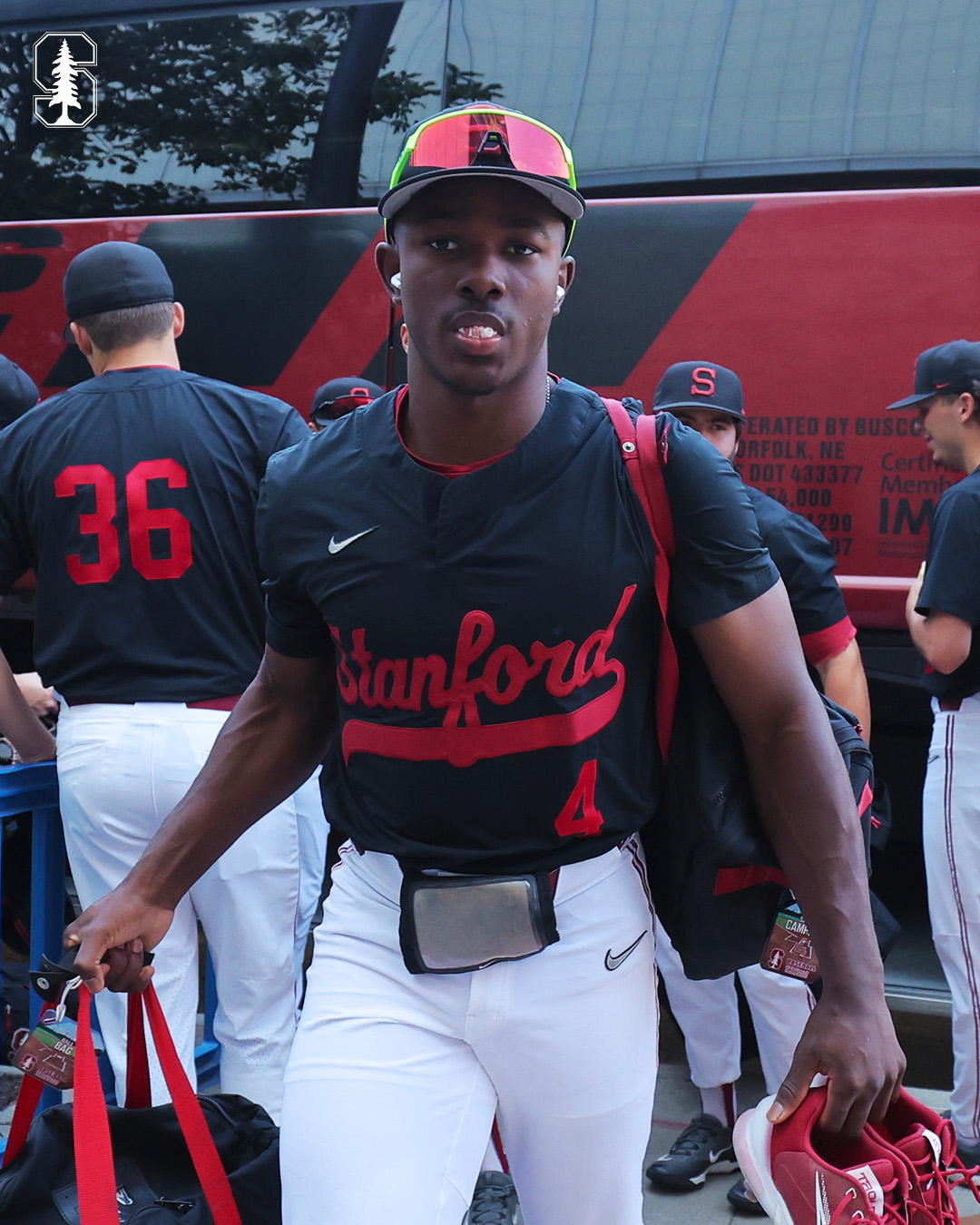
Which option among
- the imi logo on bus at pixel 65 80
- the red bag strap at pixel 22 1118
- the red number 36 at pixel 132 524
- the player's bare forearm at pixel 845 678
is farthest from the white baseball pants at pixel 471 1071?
the imi logo on bus at pixel 65 80

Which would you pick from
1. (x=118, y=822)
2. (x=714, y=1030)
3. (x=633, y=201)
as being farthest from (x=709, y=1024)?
(x=633, y=201)

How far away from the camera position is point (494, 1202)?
291 cm

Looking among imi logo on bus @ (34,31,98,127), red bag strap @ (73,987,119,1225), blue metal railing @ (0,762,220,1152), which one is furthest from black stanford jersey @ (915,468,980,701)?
imi logo on bus @ (34,31,98,127)

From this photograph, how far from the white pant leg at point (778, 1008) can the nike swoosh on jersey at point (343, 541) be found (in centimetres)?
200

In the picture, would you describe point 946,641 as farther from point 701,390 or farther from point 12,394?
point 12,394

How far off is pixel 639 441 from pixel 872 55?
3.23 metres

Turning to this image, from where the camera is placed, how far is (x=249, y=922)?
2.95 metres

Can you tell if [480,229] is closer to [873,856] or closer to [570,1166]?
[570,1166]

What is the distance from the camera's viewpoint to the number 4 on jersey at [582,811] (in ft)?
5.23

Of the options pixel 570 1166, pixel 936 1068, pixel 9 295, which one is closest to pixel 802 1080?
pixel 570 1166

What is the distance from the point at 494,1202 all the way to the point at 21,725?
151cm

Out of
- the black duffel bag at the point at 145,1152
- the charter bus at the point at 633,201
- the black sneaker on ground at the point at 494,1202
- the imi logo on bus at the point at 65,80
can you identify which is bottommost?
the black sneaker on ground at the point at 494,1202

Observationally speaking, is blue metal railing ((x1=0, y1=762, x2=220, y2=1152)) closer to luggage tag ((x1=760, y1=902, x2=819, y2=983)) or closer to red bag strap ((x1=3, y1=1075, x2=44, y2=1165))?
red bag strap ((x1=3, y1=1075, x2=44, y2=1165))

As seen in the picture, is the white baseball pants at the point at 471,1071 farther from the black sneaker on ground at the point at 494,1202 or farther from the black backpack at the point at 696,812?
the black sneaker on ground at the point at 494,1202
